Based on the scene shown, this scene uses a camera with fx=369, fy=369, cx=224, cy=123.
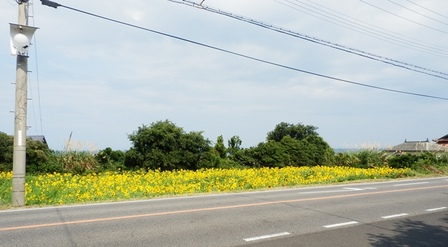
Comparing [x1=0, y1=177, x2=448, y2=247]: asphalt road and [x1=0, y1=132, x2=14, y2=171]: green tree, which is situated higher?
[x1=0, y1=132, x2=14, y2=171]: green tree

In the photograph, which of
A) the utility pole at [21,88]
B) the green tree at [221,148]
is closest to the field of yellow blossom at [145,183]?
the utility pole at [21,88]

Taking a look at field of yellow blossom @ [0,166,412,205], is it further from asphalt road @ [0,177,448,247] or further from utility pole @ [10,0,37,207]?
asphalt road @ [0,177,448,247]

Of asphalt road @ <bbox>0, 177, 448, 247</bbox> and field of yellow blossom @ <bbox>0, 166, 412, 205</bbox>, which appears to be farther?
field of yellow blossom @ <bbox>0, 166, 412, 205</bbox>

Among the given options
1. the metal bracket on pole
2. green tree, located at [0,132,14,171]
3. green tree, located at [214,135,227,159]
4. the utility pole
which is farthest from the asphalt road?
green tree, located at [214,135,227,159]

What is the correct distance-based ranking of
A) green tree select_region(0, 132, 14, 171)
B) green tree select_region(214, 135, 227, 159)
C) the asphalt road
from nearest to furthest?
the asphalt road
green tree select_region(0, 132, 14, 171)
green tree select_region(214, 135, 227, 159)

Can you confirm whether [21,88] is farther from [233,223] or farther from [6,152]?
[6,152]

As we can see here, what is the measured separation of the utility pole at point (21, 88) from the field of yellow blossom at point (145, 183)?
1015mm

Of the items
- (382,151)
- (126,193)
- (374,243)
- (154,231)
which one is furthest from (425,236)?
(382,151)

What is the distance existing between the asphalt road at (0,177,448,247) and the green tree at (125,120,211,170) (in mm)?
7893

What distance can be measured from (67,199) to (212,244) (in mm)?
6411

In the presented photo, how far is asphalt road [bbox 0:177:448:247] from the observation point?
248 inches

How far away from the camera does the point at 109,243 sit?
6.04 meters

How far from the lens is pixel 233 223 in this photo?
7.66 meters

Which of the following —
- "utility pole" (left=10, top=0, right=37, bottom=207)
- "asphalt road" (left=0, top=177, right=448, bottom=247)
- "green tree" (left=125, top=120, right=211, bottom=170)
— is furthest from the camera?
"green tree" (left=125, top=120, right=211, bottom=170)
